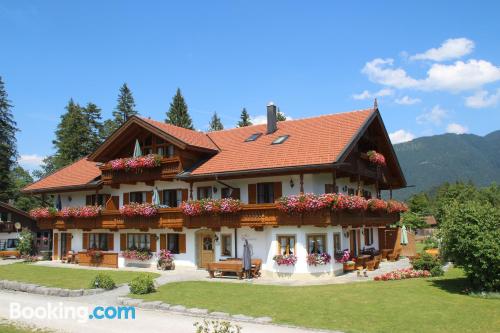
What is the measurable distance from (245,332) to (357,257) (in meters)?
14.0

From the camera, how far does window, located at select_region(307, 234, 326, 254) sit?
2262cm

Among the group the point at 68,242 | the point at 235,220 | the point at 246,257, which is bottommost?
the point at 246,257

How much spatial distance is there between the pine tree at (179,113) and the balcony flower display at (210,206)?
37.3m

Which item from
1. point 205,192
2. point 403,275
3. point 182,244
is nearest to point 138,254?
point 182,244

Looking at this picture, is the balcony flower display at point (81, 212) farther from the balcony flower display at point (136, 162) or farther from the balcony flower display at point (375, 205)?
the balcony flower display at point (375, 205)

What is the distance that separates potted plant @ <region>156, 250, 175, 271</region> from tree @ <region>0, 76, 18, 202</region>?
3405 centimetres

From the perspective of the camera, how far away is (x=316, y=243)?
74.4 ft

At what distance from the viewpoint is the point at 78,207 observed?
31.1 m

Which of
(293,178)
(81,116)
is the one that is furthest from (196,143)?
(81,116)

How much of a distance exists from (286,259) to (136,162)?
10.8 metres

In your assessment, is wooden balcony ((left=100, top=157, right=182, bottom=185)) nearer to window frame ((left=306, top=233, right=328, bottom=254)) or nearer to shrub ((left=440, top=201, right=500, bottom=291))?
window frame ((left=306, top=233, right=328, bottom=254))

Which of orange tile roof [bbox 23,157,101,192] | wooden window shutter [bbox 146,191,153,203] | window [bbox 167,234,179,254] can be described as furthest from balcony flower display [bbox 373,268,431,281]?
orange tile roof [bbox 23,157,101,192]

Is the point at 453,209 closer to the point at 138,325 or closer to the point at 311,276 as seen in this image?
the point at 311,276

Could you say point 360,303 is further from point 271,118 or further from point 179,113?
point 179,113
